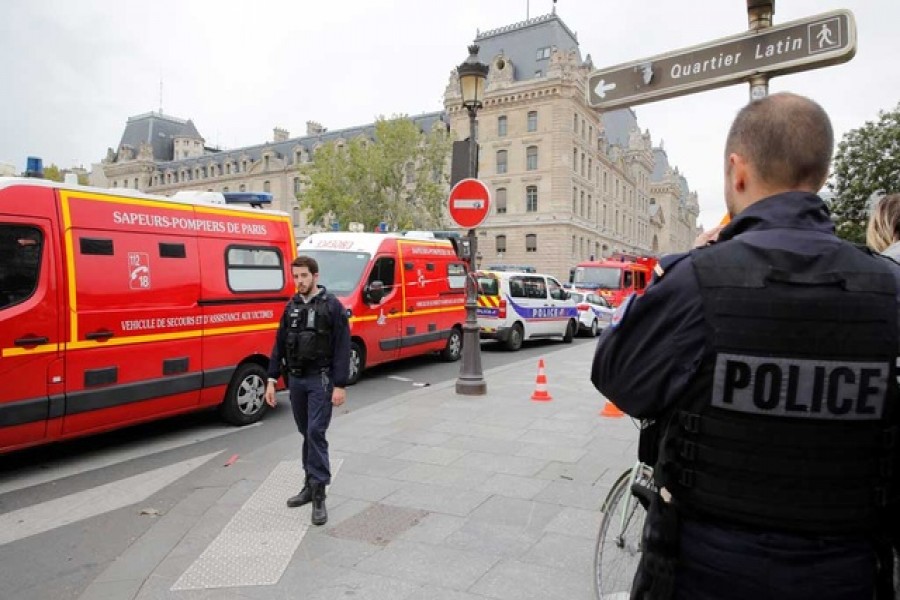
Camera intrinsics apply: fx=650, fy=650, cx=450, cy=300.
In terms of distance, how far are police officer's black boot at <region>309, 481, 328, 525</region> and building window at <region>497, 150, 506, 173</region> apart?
57.8m

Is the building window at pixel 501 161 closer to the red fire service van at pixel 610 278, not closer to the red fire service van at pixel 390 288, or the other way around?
the red fire service van at pixel 610 278

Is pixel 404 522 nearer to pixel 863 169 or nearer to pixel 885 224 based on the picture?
pixel 885 224

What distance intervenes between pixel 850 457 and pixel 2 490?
645 cm

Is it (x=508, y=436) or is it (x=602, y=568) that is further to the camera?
(x=508, y=436)

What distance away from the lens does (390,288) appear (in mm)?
11688

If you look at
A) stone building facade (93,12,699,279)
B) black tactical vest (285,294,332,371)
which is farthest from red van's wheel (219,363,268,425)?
stone building facade (93,12,699,279)

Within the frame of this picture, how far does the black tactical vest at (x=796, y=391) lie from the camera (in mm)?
1505

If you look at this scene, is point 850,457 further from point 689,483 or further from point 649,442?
point 649,442

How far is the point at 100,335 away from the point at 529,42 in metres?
60.7

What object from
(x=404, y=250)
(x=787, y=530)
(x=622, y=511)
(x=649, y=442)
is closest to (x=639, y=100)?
(x=622, y=511)

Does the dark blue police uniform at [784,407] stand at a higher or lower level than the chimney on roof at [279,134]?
lower

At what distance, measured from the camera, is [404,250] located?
40.0 ft

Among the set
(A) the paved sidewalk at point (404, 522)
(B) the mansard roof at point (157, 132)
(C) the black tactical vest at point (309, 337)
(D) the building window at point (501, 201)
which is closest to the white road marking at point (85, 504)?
(A) the paved sidewalk at point (404, 522)

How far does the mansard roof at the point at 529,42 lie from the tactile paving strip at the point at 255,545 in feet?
191
